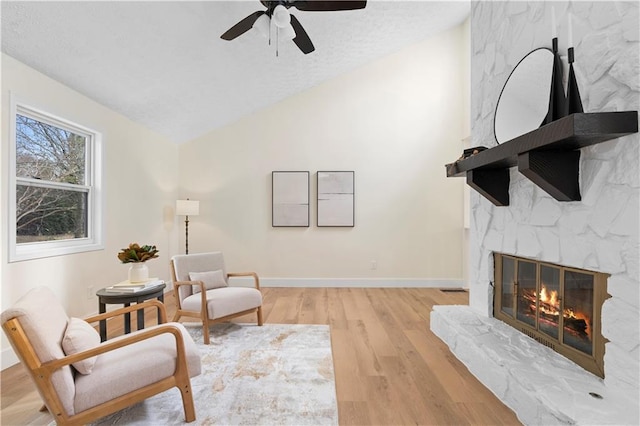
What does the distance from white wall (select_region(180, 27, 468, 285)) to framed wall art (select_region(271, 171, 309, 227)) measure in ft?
0.42

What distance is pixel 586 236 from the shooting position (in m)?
1.82

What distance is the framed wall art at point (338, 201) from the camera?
537cm

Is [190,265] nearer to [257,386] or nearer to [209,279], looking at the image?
[209,279]

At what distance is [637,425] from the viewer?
1.44m

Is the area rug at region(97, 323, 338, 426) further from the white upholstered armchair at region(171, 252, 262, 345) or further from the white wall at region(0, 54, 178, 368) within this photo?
the white wall at region(0, 54, 178, 368)

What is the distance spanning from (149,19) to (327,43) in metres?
2.25

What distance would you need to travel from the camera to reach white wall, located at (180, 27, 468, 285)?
210 inches

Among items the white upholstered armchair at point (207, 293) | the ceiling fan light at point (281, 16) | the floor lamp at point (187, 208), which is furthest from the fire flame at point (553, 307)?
the floor lamp at point (187, 208)

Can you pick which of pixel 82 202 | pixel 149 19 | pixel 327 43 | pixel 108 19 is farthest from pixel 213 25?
pixel 82 202

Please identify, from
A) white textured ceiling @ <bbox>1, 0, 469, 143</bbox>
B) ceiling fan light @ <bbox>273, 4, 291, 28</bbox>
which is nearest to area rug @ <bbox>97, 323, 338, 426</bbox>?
ceiling fan light @ <bbox>273, 4, 291, 28</bbox>

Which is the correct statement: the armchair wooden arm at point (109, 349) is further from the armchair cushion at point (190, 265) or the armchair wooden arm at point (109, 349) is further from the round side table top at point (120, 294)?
the armchair cushion at point (190, 265)

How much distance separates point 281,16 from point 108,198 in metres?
2.94

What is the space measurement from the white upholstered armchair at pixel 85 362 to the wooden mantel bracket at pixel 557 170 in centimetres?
223

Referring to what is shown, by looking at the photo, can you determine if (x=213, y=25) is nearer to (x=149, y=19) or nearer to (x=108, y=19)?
(x=149, y=19)
